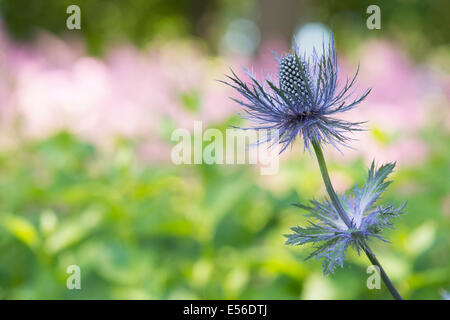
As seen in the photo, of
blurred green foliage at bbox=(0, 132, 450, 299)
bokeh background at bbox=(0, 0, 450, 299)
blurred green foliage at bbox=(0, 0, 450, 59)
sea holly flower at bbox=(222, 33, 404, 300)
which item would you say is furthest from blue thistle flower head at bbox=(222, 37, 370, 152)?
blurred green foliage at bbox=(0, 0, 450, 59)

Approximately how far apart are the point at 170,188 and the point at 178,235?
0.48 m

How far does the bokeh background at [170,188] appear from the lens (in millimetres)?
1803

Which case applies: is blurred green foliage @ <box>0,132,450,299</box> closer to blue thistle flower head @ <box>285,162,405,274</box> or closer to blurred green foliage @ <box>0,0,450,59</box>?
blue thistle flower head @ <box>285,162,405,274</box>

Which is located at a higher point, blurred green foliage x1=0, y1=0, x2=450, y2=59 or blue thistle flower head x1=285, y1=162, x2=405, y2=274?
blurred green foliage x1=0, y1=0, x2=450, y2=59

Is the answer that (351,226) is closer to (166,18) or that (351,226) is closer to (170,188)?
(170,188)

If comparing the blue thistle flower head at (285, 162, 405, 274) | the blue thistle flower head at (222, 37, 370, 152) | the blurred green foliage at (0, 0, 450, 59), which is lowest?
the blue thistle flower head at (285, 162, 405, 274)

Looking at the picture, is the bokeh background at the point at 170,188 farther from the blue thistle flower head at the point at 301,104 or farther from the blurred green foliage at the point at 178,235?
the blue thistle flower head at the point at 301,104

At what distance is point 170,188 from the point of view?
100 inches

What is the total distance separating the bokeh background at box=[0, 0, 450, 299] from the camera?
5.91ft

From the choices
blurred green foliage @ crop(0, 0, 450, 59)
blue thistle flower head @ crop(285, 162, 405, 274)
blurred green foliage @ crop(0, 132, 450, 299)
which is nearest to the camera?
blue thistle flower head @ crop(285, 162, 405, 274)

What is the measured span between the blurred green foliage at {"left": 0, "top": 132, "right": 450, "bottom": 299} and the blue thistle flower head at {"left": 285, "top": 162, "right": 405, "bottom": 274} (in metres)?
0.99

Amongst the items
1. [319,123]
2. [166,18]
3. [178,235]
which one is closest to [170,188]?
[178,235]
